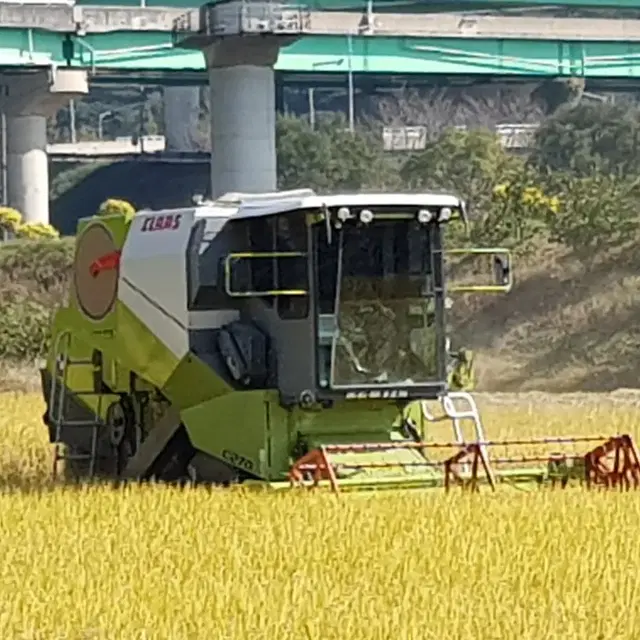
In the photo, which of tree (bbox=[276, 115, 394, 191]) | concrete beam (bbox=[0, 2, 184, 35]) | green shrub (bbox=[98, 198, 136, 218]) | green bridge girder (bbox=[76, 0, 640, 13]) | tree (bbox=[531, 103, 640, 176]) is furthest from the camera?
tree (bbox=[531, 103, 640, 176])

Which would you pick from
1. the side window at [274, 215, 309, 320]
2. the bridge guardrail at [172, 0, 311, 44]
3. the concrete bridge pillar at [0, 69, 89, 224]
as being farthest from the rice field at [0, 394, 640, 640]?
the concrete bridge pillar at [0, 69, 89, 224]

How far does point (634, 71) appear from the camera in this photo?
6122 cm

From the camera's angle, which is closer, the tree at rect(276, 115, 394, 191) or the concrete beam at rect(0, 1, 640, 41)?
the concrete beam at rect(0, 1, 640, 41)

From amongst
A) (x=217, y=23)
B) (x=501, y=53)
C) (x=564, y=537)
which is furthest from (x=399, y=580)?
(x=501, y=53)

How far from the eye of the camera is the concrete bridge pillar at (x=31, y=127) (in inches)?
2243

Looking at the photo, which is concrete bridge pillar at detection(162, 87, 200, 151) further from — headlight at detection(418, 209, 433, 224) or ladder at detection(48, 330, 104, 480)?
headlight at detection(418, 209, 433, 224)

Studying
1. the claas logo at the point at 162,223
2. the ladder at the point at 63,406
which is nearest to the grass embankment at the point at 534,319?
the ladder at the point at 63,406

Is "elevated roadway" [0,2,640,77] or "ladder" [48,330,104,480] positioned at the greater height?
"elevated roadway" [0,2,640,77]

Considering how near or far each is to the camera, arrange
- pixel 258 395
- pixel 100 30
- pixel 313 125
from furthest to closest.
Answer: pixel 313 125 < pixel 100 30 < pixel 258 395

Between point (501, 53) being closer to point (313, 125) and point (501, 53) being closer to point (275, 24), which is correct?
point (275, 24)

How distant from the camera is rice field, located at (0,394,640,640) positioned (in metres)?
8.68

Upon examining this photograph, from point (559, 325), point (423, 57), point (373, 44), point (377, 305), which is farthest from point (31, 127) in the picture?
point (377, 305)

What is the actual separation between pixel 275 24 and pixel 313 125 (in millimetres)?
33738

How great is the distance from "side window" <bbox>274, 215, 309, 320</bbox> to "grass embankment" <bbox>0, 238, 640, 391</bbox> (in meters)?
22.2
